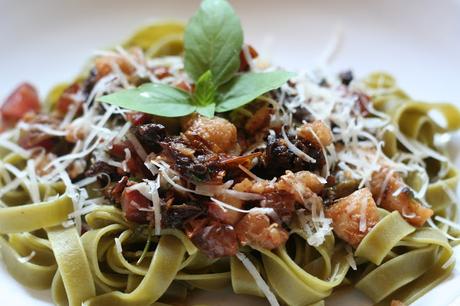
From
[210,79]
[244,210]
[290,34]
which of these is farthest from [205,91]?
[290,34]

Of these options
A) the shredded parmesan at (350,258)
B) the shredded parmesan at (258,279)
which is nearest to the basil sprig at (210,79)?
the shredded parmesan at (258,279)

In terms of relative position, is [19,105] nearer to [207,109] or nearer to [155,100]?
[155,100]

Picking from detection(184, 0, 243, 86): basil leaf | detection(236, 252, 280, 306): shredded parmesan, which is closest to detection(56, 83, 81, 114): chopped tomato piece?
detection(184, 0, 243, 86): basil leaf

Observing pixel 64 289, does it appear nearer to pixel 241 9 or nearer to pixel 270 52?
pixel 270 52

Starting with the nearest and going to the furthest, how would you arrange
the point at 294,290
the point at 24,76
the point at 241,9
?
1. the point at 294,290
2. the point at 24,76
3. the point at 241,9

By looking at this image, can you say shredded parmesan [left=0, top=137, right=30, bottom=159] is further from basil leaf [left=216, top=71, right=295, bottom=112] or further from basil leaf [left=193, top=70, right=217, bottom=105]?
basil leaf [left=216, top=71, right=295, bottom=112]

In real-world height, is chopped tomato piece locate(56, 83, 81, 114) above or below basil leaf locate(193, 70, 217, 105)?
below

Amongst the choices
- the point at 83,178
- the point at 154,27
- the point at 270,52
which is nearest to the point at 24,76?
the point at 154,27
